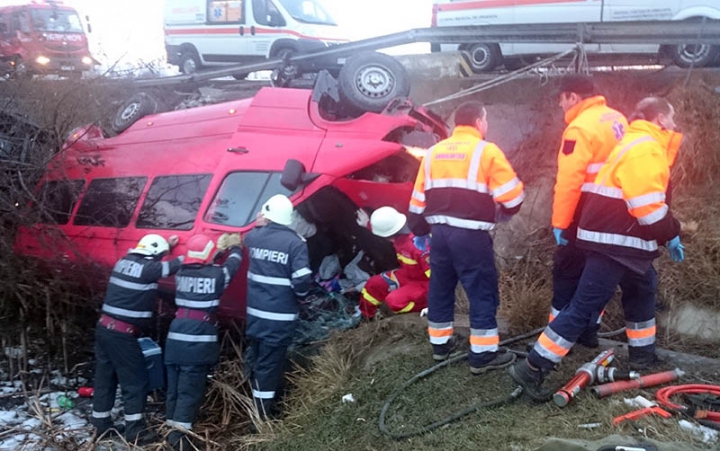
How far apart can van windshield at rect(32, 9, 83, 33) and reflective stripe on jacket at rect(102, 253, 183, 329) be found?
15.1m

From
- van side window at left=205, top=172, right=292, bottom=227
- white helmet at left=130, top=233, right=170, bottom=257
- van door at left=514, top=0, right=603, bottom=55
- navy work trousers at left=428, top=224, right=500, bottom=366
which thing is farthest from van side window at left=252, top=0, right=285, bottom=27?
navy work trousers at left=428, top=224, right=500, bottom=366

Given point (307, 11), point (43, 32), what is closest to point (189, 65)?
point (307, 11)

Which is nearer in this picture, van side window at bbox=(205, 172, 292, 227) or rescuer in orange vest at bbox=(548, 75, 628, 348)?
rescuer in orange vest at bbox=(548, 75, 628, 348)

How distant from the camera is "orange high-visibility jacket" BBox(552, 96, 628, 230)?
4.05 m

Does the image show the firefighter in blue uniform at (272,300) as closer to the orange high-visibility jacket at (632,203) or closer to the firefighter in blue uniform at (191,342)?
the firefighter in blue uniform at (191,342)

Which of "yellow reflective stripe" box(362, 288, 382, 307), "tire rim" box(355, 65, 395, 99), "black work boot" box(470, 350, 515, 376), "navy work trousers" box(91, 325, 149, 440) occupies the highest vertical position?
"tire rim" box(355, 65, 395, 99)

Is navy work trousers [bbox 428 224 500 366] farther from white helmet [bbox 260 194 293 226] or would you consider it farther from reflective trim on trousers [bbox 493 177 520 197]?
white helmet [bbox 260 194 293 226]

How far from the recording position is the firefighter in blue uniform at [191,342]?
5.21m

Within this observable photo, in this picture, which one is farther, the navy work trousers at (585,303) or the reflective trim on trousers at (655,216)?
the navy work trousers at (585,303)

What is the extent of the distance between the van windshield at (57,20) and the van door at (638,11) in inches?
599

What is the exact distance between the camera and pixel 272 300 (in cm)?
521

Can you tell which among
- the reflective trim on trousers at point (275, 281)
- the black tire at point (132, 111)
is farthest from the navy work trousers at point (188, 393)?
the black tire at point (132, 111)

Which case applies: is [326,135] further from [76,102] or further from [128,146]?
[76,102]

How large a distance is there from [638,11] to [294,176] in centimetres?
527
